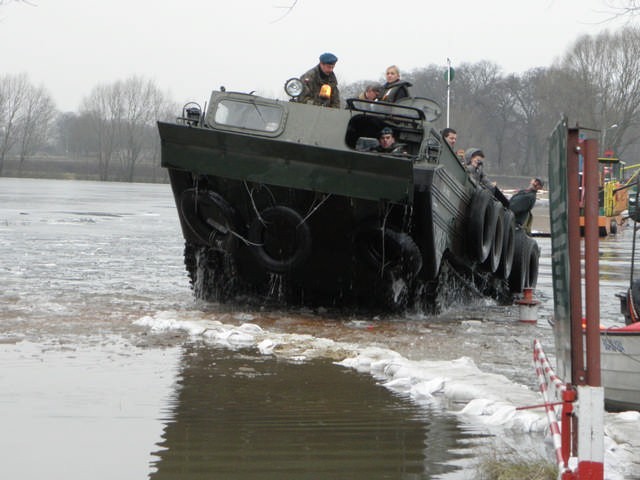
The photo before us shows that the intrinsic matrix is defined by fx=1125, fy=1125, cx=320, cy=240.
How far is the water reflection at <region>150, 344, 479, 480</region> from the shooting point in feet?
A: 17.9

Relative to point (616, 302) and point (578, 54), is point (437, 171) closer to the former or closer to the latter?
point (616, 302)

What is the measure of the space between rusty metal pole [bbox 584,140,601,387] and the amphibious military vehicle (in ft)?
20.2

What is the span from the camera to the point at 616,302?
14.9 meters

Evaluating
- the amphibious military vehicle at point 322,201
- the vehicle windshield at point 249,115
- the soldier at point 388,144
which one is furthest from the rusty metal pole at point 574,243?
the vehicle windshield at point 249,115

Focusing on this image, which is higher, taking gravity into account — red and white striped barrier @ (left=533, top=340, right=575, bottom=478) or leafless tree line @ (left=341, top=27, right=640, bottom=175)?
leafless tree line @ (left=341, top=27, right=640, bottom=175)

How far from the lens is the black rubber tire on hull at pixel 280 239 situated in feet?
36.7

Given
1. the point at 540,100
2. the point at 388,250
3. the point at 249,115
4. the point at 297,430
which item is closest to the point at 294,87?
the point at 249,115

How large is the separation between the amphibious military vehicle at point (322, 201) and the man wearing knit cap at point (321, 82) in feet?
1.37

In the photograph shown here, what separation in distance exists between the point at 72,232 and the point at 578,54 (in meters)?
42.3

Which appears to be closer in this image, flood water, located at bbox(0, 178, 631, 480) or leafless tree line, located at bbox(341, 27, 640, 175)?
flood water, located at bbox(0, 178, 631, 480)

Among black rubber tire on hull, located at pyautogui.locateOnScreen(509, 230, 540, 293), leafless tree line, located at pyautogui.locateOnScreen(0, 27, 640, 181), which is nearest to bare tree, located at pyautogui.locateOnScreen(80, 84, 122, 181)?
leafless tree line, located at pyautogui.locateOnScreen(0, 27, 640, 181)

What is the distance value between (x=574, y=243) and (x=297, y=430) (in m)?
2.46

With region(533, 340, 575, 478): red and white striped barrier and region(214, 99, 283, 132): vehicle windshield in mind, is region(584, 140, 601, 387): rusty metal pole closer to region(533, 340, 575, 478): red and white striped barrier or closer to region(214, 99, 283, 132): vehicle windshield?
region(533, 340, 575, 478): red and white striped barrier

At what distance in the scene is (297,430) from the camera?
623 cm
